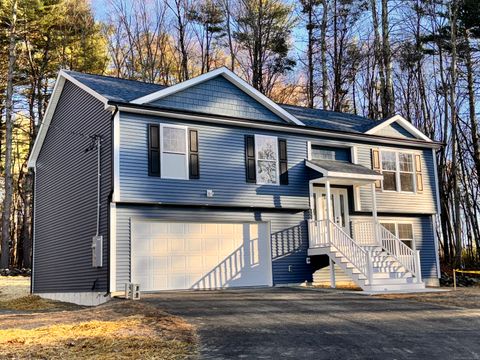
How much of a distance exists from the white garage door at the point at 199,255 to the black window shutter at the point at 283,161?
5.43 ft

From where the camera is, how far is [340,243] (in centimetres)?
1709

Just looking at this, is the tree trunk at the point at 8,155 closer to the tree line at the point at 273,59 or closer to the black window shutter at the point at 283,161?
the tree line at the point at 273,59

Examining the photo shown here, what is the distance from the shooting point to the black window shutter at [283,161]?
58.9 ft

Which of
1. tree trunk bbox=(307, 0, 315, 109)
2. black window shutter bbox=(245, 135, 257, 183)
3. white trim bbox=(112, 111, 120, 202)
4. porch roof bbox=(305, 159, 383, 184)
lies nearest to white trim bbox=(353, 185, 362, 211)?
porch roof bbox=(305, 159, 383, 184)

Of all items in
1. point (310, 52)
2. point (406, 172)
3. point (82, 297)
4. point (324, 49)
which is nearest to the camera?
point (82, 297)

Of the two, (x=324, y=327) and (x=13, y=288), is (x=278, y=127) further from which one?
(x=13, y=288)

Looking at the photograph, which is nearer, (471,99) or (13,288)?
(13,288)

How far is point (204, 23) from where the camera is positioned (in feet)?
115

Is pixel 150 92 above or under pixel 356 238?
above

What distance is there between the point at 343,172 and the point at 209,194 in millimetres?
4640

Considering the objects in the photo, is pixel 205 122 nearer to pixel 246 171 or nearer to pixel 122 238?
pixel 246 171

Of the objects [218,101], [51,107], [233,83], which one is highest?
[51,107]

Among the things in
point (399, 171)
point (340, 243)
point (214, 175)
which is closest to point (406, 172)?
point (399, 171)

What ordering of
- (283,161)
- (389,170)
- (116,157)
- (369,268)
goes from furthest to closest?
(389,170) → (283,161) → (369,268) → (116,157)
